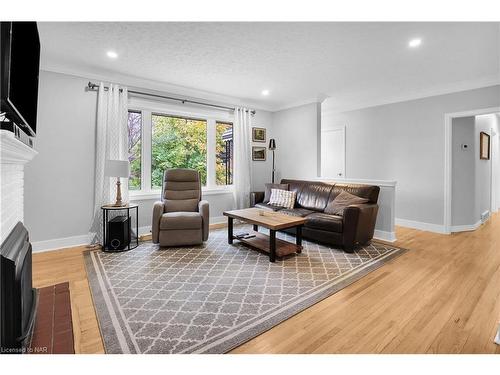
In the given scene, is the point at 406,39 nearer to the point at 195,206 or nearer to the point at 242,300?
the point at 242,300

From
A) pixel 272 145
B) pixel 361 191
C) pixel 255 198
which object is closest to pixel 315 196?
pixel 361 191

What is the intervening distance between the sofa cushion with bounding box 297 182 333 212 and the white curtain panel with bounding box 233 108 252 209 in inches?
46.1

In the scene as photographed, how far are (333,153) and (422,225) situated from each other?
2.34m

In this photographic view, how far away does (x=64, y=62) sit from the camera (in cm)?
331

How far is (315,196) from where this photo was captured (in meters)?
4.34

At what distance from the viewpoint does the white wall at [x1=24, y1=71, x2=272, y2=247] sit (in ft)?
10.9

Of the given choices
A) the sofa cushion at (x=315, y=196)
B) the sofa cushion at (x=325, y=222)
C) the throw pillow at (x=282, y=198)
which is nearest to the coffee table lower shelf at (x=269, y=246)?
the sofa cushion at (x=325, y=222)

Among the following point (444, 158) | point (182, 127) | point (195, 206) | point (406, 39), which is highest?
point (406, 39)

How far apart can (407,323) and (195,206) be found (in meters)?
3.03

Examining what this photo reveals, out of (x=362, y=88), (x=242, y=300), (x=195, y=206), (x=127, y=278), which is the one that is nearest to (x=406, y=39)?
(x=362, y=88)

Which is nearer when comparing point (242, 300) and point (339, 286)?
point (242, 300)

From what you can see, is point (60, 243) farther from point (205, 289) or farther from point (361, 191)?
point (361, 191)
